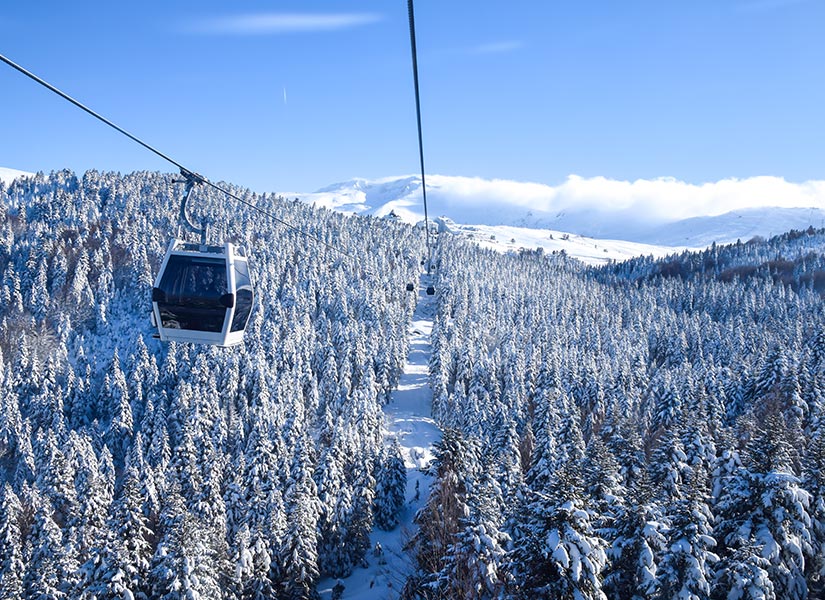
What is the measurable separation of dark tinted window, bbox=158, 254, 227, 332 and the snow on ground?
14.3 meters

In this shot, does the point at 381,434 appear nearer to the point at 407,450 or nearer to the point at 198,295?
the point at 407,450

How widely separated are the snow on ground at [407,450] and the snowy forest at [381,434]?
4.72 feet

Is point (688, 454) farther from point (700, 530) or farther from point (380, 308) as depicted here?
point (380, 308)

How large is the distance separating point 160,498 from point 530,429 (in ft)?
108

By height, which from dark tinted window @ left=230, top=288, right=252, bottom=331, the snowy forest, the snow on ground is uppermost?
dark tinted window @ left=230, top=288, right=252, bottom=331

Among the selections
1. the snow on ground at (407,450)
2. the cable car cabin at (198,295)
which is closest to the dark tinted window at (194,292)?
the cable car cabin at (198,295)

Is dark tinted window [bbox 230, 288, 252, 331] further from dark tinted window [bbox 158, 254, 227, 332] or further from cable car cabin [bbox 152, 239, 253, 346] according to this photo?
dark tinted window [bbox 158, 254, 227, 332]

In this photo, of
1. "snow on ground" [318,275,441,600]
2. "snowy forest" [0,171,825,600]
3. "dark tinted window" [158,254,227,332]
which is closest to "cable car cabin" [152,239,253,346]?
"dark tinted window" [158,254,227,332]

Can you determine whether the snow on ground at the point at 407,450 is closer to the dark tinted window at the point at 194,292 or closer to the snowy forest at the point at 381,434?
the snowy forest at the point at 381,434

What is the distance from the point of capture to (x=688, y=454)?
104 feet

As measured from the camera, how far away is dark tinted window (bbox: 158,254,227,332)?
13.5m

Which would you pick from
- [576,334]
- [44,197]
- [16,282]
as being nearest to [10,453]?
[16,282]

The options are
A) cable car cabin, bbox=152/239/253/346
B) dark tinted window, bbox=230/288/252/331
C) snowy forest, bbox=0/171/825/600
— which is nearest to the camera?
cable car cabin, bbox=152/239/253/346

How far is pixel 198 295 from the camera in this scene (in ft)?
44.2
